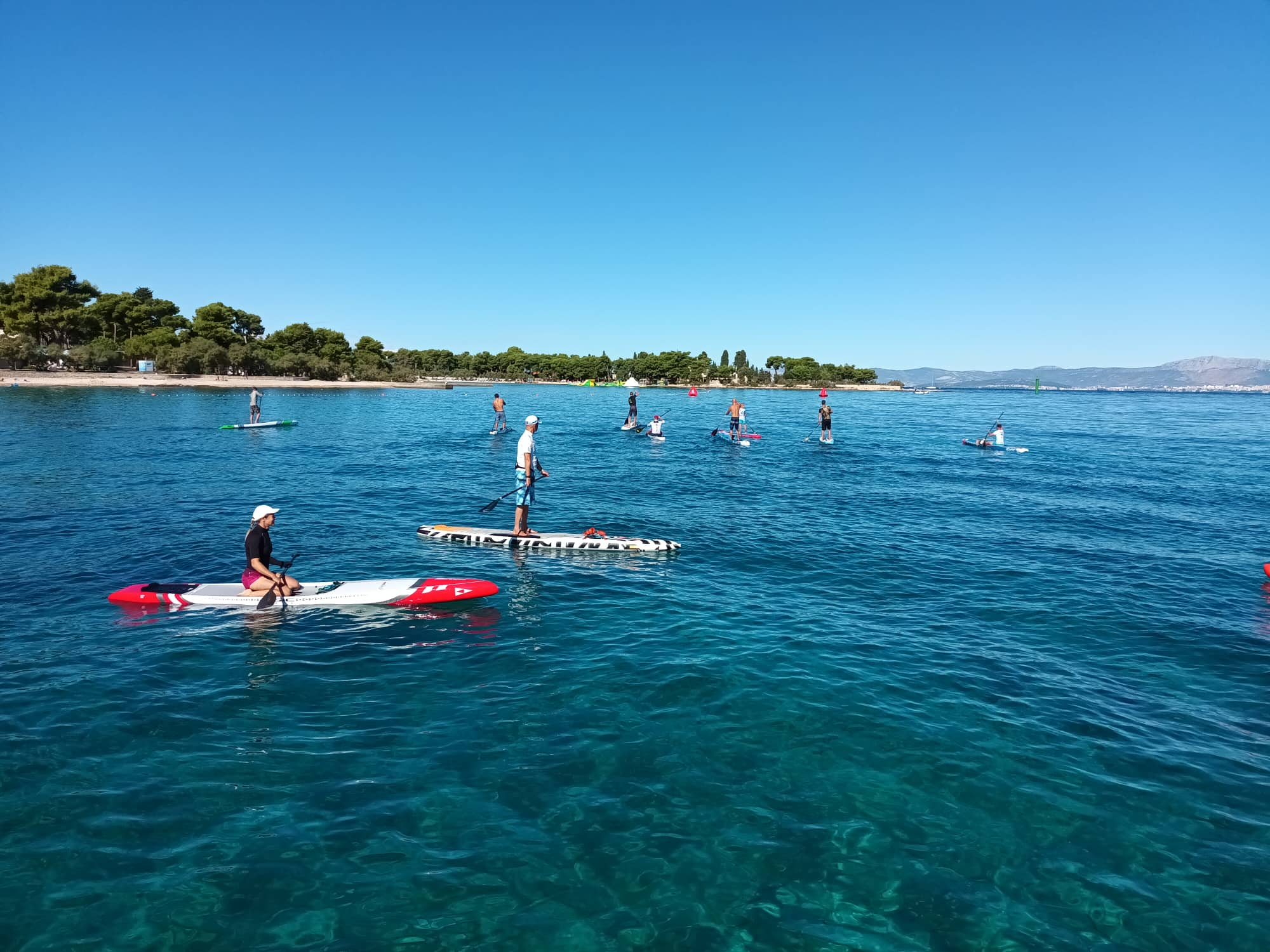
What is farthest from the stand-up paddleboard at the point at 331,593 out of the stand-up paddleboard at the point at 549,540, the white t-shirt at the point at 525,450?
the white t-shirt at the point at 525,450

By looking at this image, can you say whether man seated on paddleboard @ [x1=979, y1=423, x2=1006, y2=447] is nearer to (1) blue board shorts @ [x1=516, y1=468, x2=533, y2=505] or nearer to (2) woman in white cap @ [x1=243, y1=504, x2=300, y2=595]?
(1) blue board shorts @ [x1=516, y1=468, x2=533, y2=505]

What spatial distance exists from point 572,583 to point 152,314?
15385 centimetres

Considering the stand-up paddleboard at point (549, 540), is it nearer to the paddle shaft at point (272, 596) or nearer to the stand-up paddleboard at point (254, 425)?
the paddle shaft at point (272, 596)

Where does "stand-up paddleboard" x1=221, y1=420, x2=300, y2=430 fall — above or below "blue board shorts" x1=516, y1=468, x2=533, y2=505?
above

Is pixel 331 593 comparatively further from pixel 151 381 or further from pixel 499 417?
pixel 151 381

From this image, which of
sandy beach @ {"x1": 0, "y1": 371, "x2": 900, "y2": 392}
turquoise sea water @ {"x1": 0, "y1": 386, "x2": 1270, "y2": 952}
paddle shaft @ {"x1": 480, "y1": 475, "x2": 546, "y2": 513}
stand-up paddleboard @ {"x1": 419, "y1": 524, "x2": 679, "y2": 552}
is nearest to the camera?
turquoise sea water @ {"x1": 0, "y1": 386, "x2": 1270, "y2": 952}

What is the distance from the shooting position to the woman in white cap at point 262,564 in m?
14.2

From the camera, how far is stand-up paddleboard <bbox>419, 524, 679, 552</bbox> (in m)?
20.4

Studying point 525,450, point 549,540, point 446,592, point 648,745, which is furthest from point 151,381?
point 648,745

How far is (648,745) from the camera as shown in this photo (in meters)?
9.77

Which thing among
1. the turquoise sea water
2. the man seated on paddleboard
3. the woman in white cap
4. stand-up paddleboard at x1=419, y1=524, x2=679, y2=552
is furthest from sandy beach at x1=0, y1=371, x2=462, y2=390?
the man seated on paddleboard

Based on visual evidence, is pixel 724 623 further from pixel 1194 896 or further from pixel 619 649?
pixel 1194 896

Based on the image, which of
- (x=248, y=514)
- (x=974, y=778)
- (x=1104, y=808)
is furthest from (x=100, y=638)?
(x=1104, y=808)

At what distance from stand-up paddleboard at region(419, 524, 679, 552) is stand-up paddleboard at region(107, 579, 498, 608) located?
497cm
